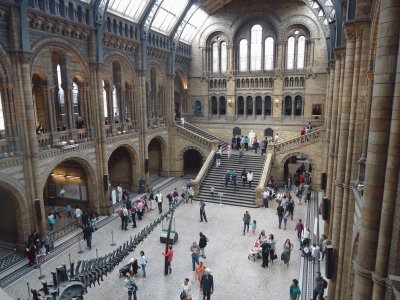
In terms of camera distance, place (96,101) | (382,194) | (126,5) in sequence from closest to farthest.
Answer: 1. (382,194)
2. (96,101)
3. (126,5)

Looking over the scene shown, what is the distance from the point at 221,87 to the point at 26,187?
63.3ft

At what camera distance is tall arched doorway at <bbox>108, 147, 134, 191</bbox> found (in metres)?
23.4

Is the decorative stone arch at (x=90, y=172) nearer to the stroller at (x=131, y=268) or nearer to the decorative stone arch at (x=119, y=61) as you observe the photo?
the decorative stone arch at (x=119, y=61)

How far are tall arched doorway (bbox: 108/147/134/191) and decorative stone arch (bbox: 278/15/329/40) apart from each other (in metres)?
16.0

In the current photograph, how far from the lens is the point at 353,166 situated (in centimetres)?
922

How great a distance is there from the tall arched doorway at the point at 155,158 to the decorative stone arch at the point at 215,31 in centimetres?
991

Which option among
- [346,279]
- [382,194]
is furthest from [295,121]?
[382,194]

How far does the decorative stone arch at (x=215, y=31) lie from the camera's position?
27.1 m

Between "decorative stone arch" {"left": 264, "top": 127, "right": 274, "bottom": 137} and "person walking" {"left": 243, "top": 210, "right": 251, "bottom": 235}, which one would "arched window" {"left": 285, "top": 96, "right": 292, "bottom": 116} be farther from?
"person walking" {"left": 243, "top": 210, "right": 251, "bottom": 235}

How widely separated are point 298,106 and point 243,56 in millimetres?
6503

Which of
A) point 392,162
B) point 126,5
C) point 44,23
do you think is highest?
point 126,5

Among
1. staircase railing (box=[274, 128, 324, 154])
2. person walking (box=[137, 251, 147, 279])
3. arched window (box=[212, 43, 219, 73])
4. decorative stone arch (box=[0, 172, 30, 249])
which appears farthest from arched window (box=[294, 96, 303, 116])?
decorative stone arch (box=[0, 172, 30, 249])

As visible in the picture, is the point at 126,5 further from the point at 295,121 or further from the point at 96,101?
the point at 295,121

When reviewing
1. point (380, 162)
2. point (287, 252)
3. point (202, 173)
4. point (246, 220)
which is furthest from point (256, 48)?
point (380, 162)
